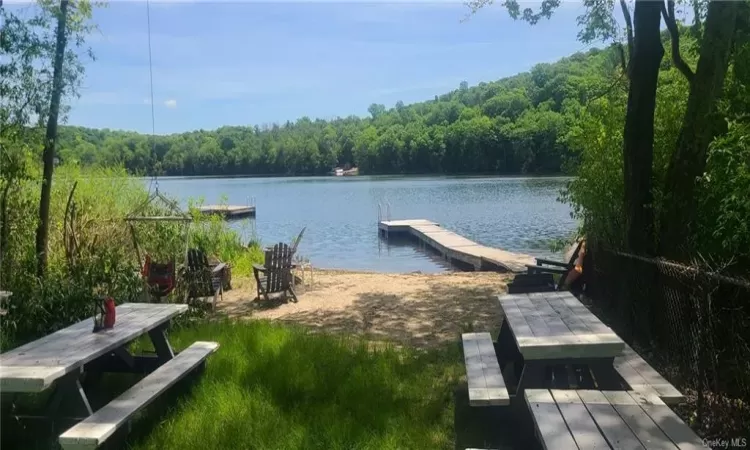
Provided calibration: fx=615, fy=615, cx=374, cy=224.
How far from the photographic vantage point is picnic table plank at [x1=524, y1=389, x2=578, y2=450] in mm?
2185

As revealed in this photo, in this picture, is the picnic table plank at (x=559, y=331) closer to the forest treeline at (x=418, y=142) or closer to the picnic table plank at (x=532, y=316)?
the picnic table plank at (x=532, y=316)

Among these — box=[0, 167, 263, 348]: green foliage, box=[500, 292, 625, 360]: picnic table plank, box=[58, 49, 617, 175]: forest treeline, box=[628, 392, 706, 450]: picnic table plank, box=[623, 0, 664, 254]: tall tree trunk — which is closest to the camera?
box=[628, 392, 706, 450]: picnic table plank

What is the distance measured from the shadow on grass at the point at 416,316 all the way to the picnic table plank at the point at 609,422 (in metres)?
3.06

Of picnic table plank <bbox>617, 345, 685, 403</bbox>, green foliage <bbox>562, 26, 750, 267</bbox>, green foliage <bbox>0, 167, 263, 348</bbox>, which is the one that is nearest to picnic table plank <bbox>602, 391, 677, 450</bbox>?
picnic table plank <bbox>617, 345, 685, 403</bbox>

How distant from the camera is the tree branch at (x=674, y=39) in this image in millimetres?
5324

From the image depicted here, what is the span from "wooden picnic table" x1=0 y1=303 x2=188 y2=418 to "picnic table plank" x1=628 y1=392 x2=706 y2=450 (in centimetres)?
267

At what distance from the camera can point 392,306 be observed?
307 inches

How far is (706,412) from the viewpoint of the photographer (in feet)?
→ 11.1

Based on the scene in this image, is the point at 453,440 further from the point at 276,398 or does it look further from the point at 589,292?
the point at 589,292

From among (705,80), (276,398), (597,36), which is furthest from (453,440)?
(597,36)

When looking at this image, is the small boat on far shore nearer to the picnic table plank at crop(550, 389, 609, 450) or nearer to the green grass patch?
the green grass patch

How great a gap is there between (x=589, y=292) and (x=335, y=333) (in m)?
3.03

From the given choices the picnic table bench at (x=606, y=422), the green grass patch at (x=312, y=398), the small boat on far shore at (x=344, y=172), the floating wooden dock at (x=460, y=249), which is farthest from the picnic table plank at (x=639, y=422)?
the small boat on far shore at (x=344, y=172)
